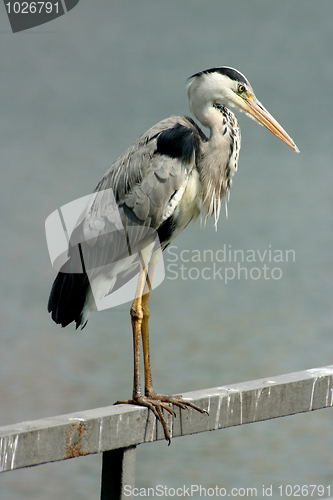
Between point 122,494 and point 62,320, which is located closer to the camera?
point 122,494

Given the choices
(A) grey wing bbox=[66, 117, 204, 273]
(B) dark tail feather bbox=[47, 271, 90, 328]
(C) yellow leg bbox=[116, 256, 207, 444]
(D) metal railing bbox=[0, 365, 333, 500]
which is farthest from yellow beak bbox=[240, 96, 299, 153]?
(D) metal railing bbox=[0, 365, 333, 500]

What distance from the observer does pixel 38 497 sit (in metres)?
4.30

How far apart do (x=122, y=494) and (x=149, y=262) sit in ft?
4.22

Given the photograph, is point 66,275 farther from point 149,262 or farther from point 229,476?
point 229,476

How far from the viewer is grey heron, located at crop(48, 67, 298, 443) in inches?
112

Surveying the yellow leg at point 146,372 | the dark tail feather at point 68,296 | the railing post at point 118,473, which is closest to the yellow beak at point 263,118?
the yellow leg at point 146,372

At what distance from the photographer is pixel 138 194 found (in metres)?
2.87

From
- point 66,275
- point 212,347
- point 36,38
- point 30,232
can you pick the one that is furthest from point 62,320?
point 36,38

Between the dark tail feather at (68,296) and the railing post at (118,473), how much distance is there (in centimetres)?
111

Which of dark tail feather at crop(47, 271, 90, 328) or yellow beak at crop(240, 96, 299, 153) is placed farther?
yellow beak at crop(240, 96, 299, 153)

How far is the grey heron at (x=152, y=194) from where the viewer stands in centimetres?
285

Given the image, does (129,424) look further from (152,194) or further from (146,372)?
(152,194)

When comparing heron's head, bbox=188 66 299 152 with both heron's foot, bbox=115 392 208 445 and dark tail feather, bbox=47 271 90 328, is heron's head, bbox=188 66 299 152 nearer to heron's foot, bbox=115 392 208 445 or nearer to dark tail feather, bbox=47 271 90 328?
dark tail feather, bbox=47 271 90 328

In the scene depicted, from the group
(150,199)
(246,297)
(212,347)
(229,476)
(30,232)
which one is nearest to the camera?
(150,199)
